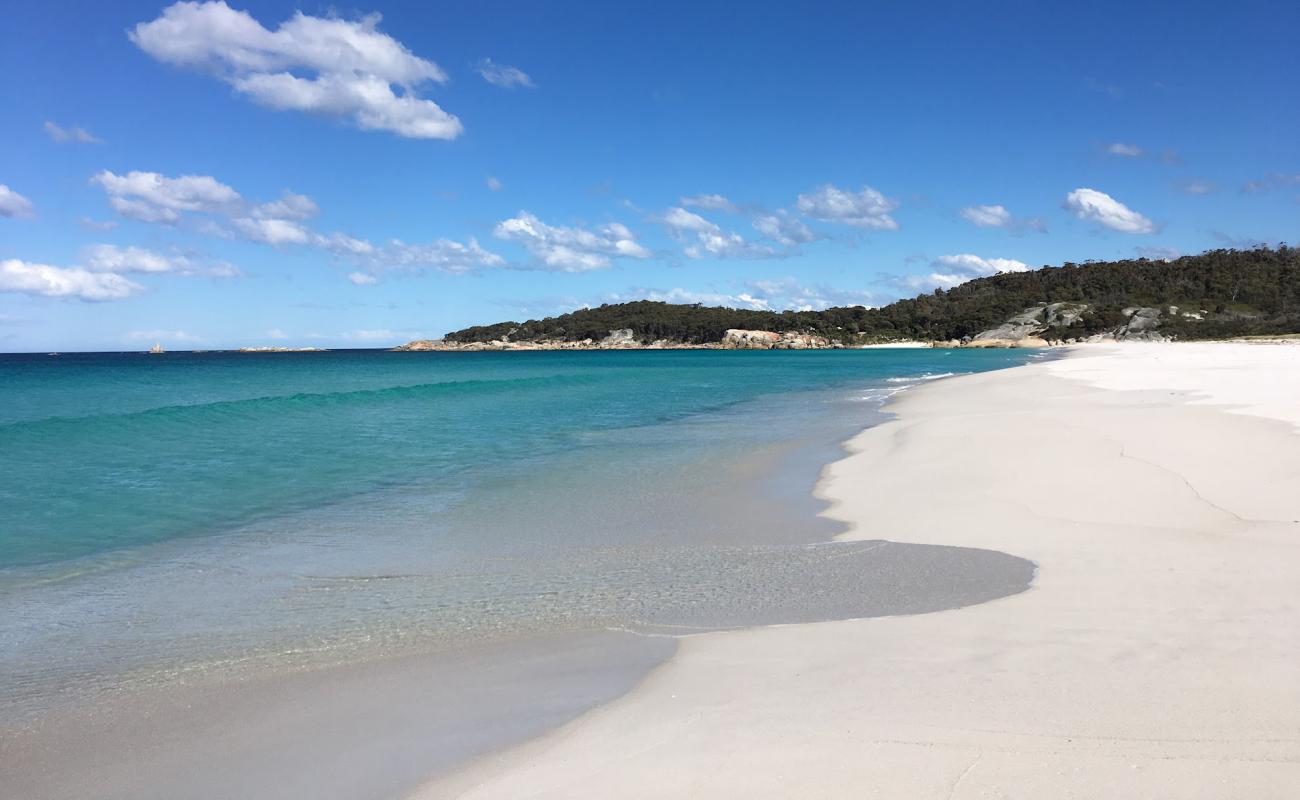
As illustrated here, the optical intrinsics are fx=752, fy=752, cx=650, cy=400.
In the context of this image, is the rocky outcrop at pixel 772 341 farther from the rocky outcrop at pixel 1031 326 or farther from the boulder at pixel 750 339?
the rocky outcrop at pixel 1031 326

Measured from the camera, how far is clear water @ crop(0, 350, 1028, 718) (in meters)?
6.19

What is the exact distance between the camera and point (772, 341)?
6786 inches

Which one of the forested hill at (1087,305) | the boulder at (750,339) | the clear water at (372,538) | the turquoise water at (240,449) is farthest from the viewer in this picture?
the boulder at (750,339)

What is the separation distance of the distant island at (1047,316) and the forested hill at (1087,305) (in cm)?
24

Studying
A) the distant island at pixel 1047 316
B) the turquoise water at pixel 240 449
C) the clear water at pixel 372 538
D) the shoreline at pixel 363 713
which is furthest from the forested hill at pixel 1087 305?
the shoreline at pixel 363 713

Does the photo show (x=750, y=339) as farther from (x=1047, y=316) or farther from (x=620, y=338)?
(x=1047, y=316)

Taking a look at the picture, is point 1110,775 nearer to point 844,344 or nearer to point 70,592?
point 70,592

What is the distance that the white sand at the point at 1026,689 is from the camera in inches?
136

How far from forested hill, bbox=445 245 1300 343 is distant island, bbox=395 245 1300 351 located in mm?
242

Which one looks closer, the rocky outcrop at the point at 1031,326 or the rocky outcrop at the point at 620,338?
the rocky outcrop at the point at 1031,326

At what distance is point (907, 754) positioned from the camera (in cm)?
364

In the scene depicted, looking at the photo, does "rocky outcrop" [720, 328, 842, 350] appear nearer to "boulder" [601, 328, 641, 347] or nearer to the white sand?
"boulder" [601, 328, 641, 347]

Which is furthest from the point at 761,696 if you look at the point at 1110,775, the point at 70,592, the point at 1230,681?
the point at 70,592

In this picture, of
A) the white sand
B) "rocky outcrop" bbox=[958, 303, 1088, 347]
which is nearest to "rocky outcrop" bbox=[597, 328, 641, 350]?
"rocky outcrop" bbox=[958, 303, 1088, 347]
